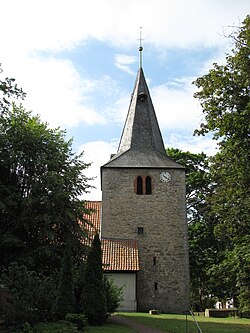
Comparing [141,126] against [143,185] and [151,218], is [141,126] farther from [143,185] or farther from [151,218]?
[151,218]

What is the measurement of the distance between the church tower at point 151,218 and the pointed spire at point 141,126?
0.53m

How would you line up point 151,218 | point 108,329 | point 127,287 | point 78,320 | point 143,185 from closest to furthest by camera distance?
point 78,320 < point 108,329 < point 127,287 < point 151,218 < point 143,185

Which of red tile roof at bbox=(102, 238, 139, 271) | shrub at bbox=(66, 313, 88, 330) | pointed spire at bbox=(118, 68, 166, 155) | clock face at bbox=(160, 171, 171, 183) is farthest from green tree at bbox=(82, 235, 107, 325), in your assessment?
pointed spire at bbox=(118, 68, 166, 155)

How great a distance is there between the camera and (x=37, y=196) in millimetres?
19562

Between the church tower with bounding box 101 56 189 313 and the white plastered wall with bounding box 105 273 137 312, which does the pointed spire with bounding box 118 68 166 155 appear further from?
the white plastered wall with bounding box 105 273 137 312

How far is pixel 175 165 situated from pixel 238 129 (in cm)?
1349

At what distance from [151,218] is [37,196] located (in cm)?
1140

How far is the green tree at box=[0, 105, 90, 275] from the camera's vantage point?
19000 mm

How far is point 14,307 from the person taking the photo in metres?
12.9

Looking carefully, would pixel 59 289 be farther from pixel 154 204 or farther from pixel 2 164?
pixel 154 204

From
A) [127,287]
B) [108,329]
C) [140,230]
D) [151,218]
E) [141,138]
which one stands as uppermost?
Result: [141,138]

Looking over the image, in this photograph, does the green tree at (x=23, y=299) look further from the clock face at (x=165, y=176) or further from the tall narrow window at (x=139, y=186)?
the clock face at (x=165, y=176)

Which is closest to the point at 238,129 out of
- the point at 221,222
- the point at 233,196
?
the point at 233,196

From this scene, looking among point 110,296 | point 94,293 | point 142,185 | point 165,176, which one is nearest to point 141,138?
point 165,176
